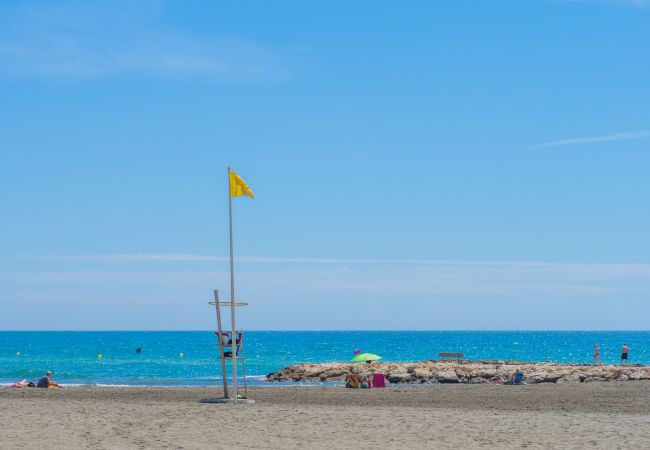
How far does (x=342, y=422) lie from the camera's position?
2008 cm

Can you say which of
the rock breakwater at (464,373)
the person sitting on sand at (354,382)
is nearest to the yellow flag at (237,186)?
the person sitting on sand at (354,382)

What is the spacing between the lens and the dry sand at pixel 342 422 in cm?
1670

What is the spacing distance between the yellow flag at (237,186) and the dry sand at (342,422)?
18.2 ft

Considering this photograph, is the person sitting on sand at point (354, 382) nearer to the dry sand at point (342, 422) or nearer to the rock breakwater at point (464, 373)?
the dry sand at point (342, 422)

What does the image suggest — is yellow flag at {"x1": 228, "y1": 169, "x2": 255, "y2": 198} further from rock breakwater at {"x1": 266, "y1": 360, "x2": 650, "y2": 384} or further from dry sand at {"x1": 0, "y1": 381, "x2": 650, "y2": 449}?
rock breakwater at {"x1": 266, "y1": 360, "x2": 650, "y2": 384}

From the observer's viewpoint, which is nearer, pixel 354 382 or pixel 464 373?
pixel 354 382

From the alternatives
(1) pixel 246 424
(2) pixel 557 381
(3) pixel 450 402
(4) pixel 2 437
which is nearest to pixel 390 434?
(1) pixel 246 424

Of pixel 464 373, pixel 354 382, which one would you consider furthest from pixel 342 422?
pixel 464 373

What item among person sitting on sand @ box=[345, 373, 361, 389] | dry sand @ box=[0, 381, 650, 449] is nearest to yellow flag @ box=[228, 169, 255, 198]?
dry sand @ box=[0, 381, 650, 449]

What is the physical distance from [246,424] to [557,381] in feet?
72.6

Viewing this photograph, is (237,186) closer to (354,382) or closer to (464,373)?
(354,382)

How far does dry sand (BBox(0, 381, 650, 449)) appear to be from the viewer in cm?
1670

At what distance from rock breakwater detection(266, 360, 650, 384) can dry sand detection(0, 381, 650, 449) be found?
28.8ft

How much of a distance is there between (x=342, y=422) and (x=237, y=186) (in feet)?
22.5
